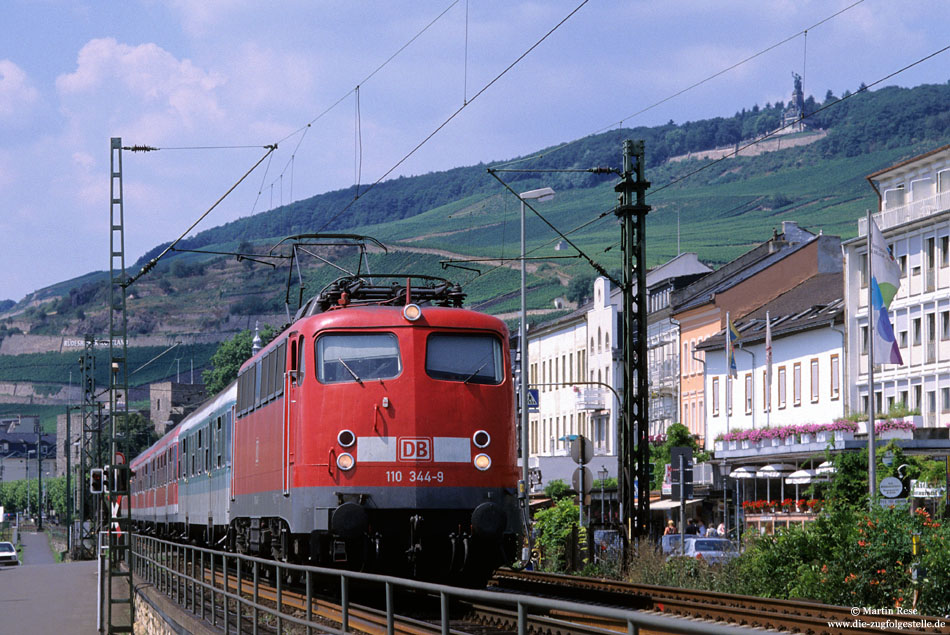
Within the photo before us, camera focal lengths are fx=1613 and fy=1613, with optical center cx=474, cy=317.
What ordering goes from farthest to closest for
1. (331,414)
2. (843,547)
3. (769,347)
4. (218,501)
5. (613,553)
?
(769,347)
(613,553)
(218,501)
(843,547)
(331,414)

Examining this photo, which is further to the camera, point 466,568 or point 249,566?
point 466,568

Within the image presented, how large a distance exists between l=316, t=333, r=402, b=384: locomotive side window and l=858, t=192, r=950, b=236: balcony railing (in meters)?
42.0

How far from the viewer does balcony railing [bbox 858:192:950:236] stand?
2323 inches

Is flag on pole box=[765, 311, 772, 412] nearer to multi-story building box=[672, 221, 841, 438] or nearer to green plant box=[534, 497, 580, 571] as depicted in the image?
multi-story building box=[672, 221, 841, 438]

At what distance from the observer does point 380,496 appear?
19.3m

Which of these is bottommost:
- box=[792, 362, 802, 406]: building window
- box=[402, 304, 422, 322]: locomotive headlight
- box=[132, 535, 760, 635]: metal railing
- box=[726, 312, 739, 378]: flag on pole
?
box=[132, 535, 760, 635]: metal railing

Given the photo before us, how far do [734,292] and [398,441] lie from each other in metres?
58.8

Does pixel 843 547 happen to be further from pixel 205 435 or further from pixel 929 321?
pixel 929 321

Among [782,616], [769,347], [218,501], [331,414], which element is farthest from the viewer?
[769,347]

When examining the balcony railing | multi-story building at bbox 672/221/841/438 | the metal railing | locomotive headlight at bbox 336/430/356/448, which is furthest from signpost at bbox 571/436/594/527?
multi-story building at bbox 672/221/841/438

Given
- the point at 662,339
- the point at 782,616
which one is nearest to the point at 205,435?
the point at 782,616

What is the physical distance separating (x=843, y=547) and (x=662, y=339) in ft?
217

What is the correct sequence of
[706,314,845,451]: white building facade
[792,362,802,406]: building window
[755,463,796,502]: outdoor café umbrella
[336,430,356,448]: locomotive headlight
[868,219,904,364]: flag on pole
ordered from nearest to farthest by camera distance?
1. [336,430,356,448]: locomotive headlight
2. [868,219,904,364]: flag on pole
3. [755,463,796,502]: outdoor café umbrella
4. [706,314,845,451]: white building facade
5. [792,362,802,406]: building window

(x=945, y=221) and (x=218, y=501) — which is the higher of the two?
(x=945, y=221)
